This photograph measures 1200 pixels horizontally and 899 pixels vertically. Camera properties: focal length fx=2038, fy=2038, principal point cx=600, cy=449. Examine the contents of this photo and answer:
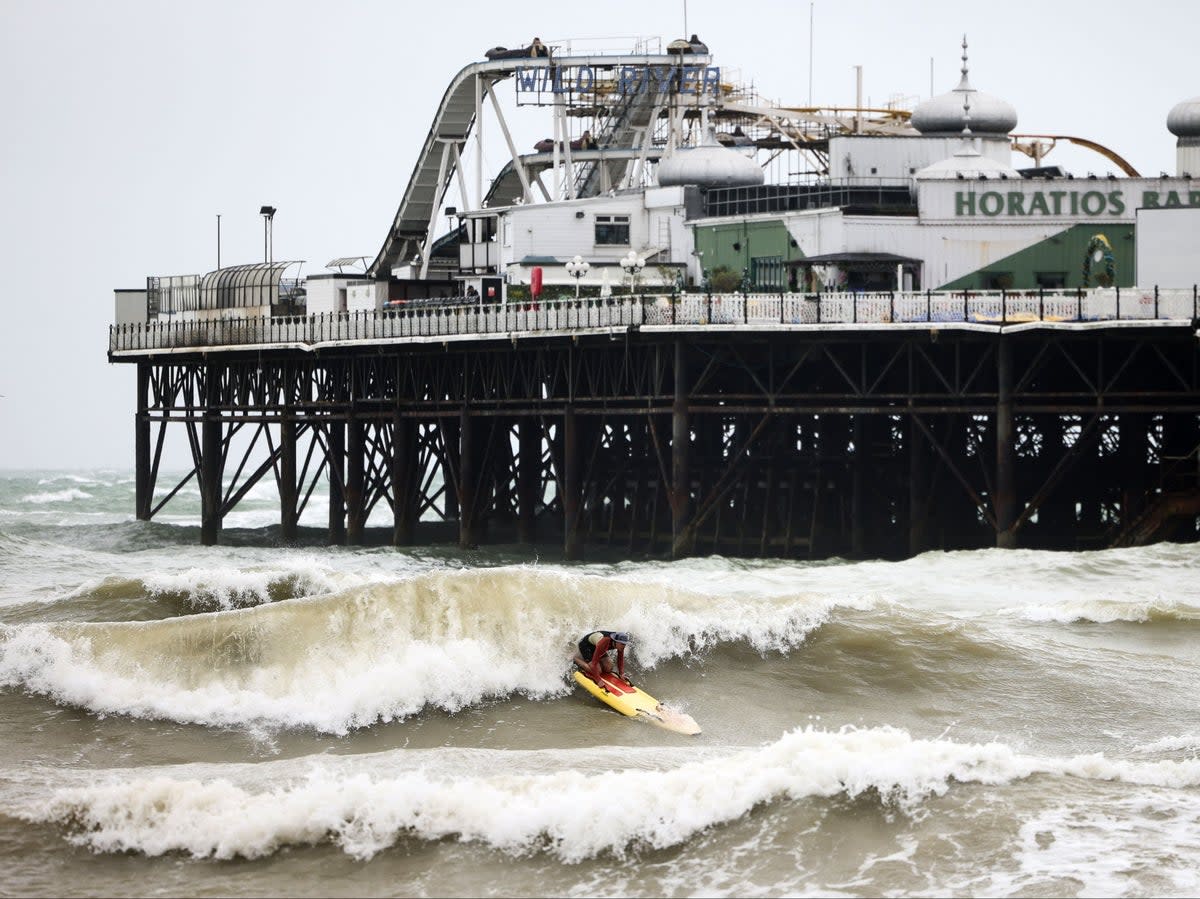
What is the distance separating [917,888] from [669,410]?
31494 millimetres

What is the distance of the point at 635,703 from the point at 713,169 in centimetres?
3821

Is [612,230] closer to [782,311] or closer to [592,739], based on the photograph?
[782,311]

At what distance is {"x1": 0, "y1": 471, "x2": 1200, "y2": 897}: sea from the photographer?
1959cm

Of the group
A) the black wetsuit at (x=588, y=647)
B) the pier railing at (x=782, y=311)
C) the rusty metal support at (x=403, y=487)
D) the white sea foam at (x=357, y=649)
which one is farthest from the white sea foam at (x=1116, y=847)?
the rusty metal support at (x=403, y=487)

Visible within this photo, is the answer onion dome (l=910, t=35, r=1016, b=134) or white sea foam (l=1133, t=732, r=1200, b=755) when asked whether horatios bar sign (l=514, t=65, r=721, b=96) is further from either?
white sea foam (l=1133, t=732, r=1200, b=755)

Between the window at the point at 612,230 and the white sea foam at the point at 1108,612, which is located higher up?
the window at the point at 612,230

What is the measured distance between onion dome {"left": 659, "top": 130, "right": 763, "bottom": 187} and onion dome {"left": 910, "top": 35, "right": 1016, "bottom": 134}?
5.75m

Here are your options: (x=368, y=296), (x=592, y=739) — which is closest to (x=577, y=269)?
(x=368, y=296)

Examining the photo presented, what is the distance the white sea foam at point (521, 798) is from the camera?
65.6 feet

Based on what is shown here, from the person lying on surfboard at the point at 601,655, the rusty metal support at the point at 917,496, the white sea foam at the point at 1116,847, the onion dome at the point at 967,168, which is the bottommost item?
the white sea foam at the point at 1116,847

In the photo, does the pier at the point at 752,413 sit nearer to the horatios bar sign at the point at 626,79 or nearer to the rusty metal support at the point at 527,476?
the rusty metal support at the point at 527,476

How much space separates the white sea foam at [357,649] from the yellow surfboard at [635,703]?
633mm

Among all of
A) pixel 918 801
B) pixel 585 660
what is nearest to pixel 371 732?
pixel 585 660

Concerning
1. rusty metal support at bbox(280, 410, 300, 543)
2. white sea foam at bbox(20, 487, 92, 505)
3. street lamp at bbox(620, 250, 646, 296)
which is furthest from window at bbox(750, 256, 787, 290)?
white sea foam at bbox(20, 487, 92, 505)
